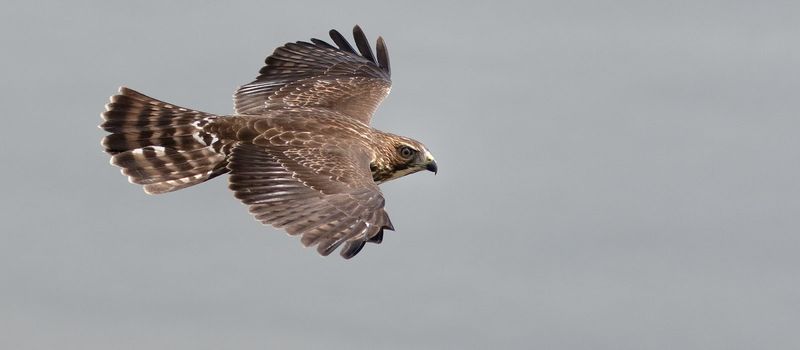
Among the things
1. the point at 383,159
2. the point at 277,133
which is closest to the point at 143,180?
the point at 277,133

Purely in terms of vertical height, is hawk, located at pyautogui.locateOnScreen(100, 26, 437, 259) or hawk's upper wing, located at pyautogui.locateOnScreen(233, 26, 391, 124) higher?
hawk's upper wing, located at pyautogui.locateOnScreen(233, 26, 391, 124)

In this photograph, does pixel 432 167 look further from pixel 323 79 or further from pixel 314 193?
pixel 314 193

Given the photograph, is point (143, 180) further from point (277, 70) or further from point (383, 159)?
point (277, 70)

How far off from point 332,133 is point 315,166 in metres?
1.42

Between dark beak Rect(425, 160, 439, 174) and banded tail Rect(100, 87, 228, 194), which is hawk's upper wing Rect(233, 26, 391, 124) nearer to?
banded tail Rect(100, 87, 228, 194)

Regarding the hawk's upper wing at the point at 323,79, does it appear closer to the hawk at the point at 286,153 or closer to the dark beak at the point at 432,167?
the hawk at the point at 286,153

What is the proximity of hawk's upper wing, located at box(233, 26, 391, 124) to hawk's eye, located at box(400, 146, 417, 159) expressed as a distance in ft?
6.42

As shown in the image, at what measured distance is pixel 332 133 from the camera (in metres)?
24.4

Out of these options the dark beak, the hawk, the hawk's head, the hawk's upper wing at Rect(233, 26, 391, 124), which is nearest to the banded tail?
the hawk

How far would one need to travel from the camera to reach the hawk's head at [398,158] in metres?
25.2

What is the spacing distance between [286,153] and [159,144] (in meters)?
2.43

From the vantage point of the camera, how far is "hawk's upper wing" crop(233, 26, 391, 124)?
27844mm

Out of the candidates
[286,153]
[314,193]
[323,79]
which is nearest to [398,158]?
[286,153]

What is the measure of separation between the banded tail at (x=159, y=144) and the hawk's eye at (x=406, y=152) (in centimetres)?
307
